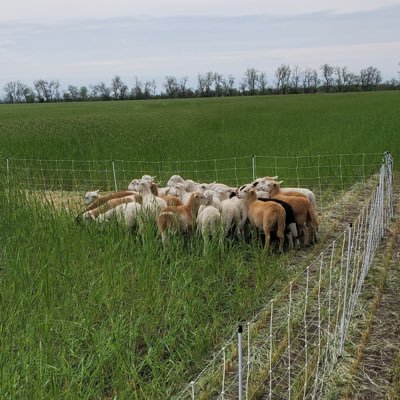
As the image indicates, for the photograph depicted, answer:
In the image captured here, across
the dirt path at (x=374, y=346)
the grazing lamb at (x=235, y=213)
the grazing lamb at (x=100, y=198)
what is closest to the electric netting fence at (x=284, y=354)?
the dirt path at (x=374, y=346)

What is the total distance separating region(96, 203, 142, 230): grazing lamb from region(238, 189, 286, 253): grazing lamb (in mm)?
1387

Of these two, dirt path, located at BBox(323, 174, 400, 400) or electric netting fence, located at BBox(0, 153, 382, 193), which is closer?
dirt path, located at BBox(323, 174, 400, 400)

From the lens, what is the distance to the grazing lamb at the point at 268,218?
5.98 meters

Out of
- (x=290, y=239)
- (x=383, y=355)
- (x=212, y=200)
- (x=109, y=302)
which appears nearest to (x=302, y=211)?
(x=290, y=239)

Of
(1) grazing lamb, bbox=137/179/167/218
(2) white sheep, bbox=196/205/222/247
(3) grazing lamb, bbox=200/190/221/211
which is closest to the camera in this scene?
(2) white sheep, bbox=196/205/222/247

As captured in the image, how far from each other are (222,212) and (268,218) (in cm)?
63

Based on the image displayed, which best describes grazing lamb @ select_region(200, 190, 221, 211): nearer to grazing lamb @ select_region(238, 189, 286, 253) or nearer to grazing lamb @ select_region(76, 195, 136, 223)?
grazing lamb @ select_region(238, 189, 286, 253)

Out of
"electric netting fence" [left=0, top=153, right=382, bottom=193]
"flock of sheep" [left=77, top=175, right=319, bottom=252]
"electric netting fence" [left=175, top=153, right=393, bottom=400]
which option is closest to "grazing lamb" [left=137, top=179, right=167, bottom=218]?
"flock of sheep" [left=77, top=175, right=319, bottom=252]

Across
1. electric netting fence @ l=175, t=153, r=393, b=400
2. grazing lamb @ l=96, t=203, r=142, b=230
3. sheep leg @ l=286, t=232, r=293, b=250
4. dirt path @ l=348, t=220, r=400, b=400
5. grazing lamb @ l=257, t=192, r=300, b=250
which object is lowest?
dirt path @ l=348, t=220, r=400, b=400

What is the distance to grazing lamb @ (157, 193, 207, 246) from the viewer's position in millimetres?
5800

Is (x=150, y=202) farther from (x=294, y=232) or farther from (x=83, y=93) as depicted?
(x=83, y=93)

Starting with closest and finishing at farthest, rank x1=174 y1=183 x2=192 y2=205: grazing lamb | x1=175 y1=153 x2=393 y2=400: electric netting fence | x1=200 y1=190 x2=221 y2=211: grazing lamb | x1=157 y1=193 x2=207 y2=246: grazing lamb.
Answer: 1. x1=175 y1=153 x2=393 y2=400: electric netting fence
2. x1=157 y1=193 x2=207 y2=246: grazing lamb
3. x1=200 y1=190 x2=221 y2=211: grazing lamb
4. x1=174 y1=183 x2=192 y2=205: grazing lamb

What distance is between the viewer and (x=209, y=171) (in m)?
10.7

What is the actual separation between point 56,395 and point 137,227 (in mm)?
3340
